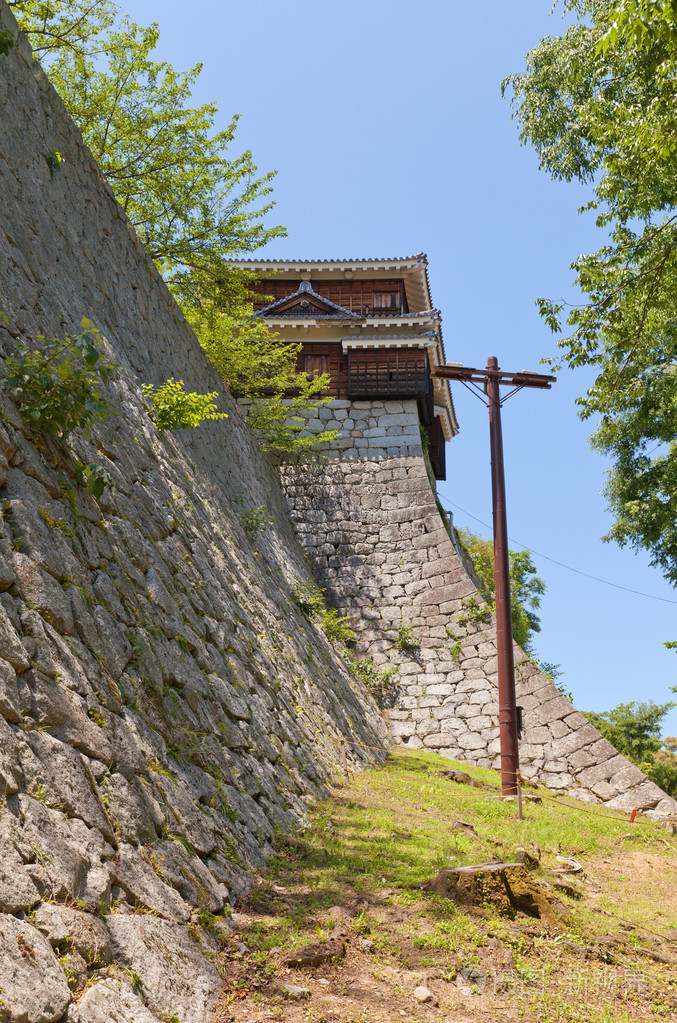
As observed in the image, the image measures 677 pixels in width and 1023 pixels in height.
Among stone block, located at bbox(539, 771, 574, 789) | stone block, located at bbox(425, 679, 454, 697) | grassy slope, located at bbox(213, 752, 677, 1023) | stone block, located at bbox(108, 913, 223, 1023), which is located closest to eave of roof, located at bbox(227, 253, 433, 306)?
stone block, located at bbox(425, 679, 454, 697)

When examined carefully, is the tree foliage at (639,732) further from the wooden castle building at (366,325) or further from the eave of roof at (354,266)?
the eave of roof at (354,266)

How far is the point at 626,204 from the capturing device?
32.6 feet

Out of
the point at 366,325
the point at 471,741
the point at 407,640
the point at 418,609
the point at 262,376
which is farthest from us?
the point at 366,325

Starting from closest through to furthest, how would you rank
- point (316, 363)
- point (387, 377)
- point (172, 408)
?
point (172, 408), point (387, 377), point (316, 363)

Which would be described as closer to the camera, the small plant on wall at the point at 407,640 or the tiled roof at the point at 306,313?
the small plant on wall at the point at 407,640

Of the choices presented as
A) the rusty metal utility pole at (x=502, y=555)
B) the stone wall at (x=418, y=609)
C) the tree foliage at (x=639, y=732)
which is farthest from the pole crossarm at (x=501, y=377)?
the tree foliage at (x=639, y=732)

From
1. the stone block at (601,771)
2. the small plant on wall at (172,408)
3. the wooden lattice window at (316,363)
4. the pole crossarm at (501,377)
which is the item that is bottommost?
the stone block at (601,771)

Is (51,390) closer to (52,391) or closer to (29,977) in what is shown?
(52,391)

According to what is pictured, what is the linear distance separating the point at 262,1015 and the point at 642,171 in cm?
1009

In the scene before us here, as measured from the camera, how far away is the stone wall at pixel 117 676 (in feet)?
9.05

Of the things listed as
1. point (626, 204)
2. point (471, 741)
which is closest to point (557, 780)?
point (471, 741)

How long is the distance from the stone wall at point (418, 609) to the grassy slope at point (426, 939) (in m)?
5.77

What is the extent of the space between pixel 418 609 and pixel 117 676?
38.2 ft

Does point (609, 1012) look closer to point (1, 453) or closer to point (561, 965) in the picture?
point (561, 965)
